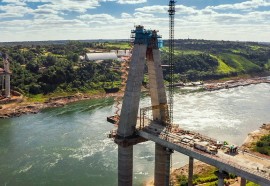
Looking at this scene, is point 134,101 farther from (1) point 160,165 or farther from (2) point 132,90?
(1) point 160,165

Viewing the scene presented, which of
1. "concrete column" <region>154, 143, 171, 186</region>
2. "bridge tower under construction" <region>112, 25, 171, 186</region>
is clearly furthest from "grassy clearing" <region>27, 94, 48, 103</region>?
"concrete column" <region>154, 143, 171, 186</region>

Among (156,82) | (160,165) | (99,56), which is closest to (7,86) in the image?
(99,56)

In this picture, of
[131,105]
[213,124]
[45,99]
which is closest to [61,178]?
[131,105]

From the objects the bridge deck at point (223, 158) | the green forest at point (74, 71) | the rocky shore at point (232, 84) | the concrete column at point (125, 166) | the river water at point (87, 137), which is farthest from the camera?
the rocky shore at point (232, 84)

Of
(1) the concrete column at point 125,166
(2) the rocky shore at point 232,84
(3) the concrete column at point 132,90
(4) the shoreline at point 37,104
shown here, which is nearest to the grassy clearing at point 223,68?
(2) the rocky shore at point 232,84

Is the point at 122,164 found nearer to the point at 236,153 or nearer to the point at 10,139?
the point at 236,153

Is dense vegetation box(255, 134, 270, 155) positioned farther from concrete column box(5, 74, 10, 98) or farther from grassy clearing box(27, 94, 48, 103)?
concrete column box(5, 74, 10, 98)

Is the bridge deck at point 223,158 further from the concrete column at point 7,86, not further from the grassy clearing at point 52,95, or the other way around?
the concrete column at point 7,86
